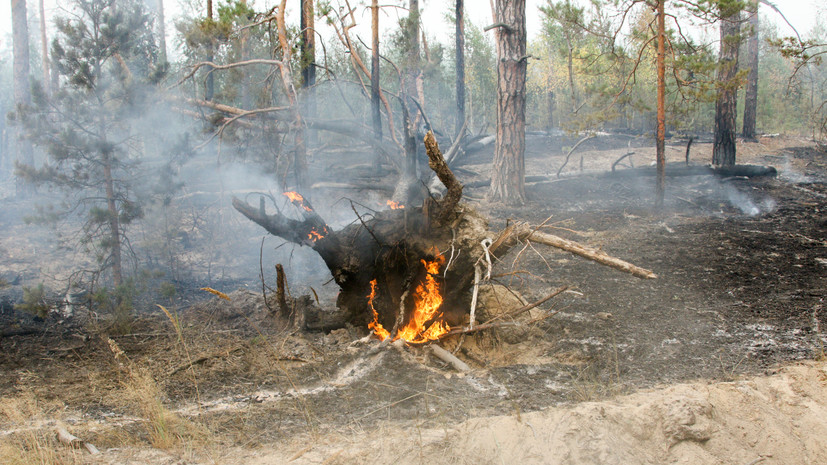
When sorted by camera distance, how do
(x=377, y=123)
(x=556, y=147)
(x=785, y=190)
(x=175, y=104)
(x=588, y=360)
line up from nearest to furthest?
1. (x=588, y=360)
2. (x=175, y=104)
3. (x=785, y=190)
4. (x=377, y=123)
5. (x=556, y=147)

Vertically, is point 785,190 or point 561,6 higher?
point 561,6

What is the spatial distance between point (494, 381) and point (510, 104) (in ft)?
29.4

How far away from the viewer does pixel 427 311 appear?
5801mm

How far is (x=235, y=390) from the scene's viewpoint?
14.6 ft

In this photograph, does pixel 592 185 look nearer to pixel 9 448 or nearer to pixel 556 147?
pixel 556 147

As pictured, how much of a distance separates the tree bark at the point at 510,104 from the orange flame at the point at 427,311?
6952 mm

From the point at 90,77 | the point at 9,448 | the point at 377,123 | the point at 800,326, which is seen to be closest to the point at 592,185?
the point at 377,123

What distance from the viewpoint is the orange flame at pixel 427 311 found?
5.62 meters

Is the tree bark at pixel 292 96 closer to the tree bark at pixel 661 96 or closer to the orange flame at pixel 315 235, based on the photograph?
the orange flame at pixel 315 235

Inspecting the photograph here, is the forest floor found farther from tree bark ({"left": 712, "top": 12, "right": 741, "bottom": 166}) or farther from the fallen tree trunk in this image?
tree bark ({"left": 712, "top": 12, "right": 741, "bottom": 166})

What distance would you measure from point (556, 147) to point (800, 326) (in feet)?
44.8

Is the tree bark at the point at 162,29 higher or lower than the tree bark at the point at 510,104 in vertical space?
higher

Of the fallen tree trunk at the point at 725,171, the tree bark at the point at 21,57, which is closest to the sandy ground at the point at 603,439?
the fallen tree trunk at the point at 725,171

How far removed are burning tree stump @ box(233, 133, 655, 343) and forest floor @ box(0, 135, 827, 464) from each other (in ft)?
1.26
